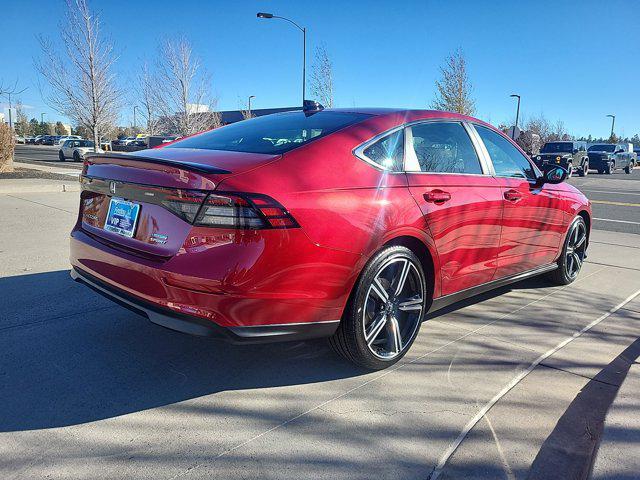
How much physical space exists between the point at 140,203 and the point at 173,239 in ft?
1.19

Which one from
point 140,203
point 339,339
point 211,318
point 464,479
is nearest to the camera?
point 464,479

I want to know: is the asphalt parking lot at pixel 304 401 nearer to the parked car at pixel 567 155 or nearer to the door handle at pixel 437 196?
the door handle at pixel 437 196

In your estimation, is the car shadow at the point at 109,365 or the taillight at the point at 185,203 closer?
the taillight at the point at 185,203

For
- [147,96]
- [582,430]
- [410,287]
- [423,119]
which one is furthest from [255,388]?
[147,96]

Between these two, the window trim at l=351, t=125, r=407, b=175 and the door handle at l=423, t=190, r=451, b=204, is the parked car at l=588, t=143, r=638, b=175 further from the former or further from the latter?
the window trim at l=351, t=125, r=407, b=175

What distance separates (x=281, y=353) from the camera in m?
3.43

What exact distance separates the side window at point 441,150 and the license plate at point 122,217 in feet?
5.56

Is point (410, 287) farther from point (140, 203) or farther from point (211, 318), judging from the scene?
point (140, 203)

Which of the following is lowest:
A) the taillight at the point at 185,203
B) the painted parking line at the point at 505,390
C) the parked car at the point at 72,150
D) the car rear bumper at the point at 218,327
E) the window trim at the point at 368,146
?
the painted parking line at the point at 505,390

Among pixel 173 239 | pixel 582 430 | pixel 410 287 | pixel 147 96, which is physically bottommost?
pixel 582 430

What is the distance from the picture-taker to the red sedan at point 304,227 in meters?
2.49

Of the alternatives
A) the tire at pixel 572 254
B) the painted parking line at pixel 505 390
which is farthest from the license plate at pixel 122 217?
the tire at pixel 572 254

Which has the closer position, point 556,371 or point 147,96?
point 556,371

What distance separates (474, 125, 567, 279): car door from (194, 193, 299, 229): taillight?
2339 mm
